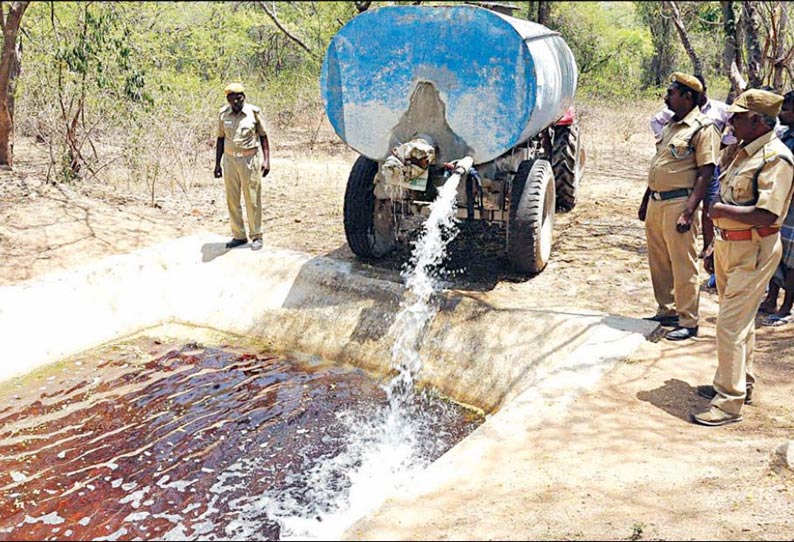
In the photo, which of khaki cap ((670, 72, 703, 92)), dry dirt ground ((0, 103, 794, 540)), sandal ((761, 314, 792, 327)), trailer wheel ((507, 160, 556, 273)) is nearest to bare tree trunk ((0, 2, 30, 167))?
dry dirt ground ((0, 103, 794, 540))

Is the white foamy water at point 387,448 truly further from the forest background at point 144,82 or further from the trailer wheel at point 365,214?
the forest background at point 144,82

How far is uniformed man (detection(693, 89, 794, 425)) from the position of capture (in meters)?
3.59

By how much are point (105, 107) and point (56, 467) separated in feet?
19.7

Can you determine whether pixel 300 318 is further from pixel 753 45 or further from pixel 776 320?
pixel 753 45

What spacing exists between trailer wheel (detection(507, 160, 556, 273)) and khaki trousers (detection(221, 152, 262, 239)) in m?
2.52

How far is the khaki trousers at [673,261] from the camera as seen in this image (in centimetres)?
470

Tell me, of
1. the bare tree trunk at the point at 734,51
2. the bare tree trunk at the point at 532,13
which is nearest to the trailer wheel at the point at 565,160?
the bare tree trunk at the point at 734,51

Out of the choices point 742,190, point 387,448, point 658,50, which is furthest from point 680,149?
point 658,50

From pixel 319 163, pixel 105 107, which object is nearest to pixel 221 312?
pixel 105 107

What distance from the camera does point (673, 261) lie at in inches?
188

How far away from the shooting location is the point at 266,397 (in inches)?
206

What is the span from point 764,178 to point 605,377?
150cm

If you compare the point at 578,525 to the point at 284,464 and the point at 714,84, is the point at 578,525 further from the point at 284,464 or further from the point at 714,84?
the point at 714,84

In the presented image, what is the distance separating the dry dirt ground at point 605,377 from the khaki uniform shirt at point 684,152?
112 centimetres
